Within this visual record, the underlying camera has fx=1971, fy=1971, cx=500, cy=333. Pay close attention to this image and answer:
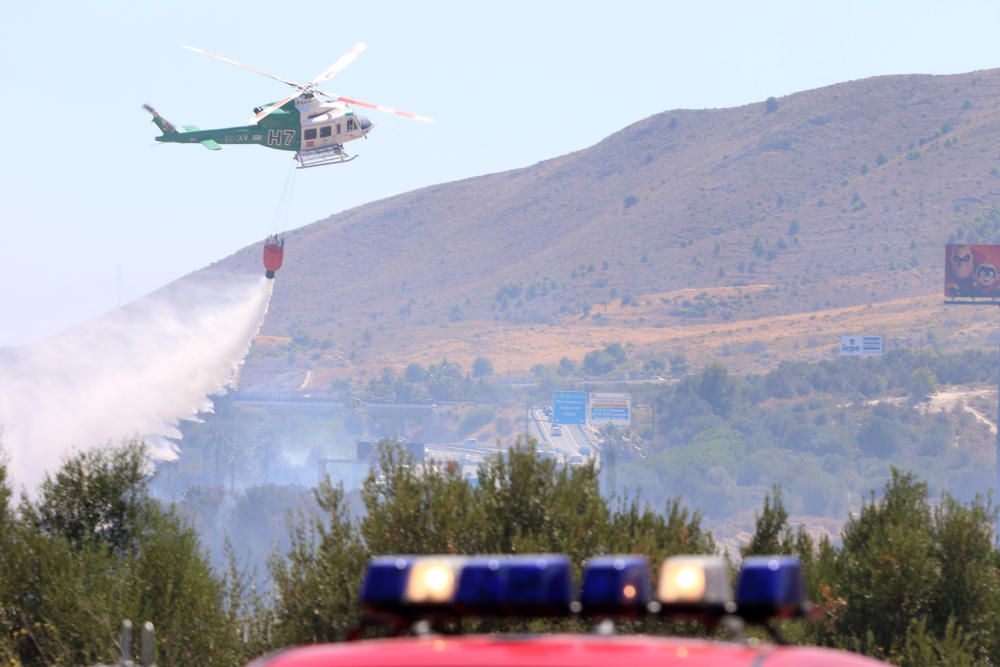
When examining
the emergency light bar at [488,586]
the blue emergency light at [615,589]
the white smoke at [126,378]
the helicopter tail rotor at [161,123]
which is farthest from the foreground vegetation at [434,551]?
the white smoke at [126,378]

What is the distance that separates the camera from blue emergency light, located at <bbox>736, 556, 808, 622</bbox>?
5.01m

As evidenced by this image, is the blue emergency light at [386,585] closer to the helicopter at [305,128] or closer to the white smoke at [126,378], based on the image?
the helicopter at [305,128]

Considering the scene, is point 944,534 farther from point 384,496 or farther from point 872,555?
point 384,496

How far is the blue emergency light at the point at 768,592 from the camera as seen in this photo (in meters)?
5.01

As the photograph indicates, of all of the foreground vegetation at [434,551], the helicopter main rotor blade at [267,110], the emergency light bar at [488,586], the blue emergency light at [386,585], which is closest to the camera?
the emergency light bar at [488,586]

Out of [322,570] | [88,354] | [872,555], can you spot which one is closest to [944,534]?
[872,555]

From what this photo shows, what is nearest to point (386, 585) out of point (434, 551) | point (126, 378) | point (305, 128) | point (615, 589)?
point (615, 589)

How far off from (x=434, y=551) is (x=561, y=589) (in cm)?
2650

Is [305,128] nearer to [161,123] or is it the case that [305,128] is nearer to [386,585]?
[161,123]

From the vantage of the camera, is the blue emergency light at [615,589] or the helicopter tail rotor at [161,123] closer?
the blue emergency light at [615,589]

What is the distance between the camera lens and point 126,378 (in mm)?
145625

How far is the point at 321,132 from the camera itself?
9656 cm

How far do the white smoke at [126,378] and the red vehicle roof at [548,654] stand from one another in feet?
417

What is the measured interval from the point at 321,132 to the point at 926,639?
65525 mm
